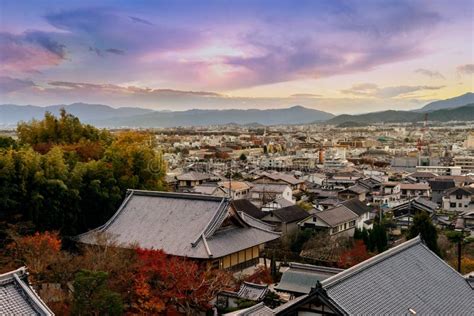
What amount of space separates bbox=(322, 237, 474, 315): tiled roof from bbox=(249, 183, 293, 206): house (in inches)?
1319

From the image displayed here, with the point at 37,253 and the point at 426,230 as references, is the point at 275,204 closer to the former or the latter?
the point at 426,230

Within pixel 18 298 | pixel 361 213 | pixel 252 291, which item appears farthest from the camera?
pixel 361 213

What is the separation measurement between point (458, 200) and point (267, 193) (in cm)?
2050

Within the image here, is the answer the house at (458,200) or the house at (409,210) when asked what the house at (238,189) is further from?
the house at (458,200)

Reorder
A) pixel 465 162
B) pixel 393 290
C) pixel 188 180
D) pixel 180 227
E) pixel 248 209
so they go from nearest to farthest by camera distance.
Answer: pixel 393 290, pixel 180 227, pixel 248 209, pixel 188 180, pixel 465 162

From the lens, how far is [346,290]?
A: 32.5ft

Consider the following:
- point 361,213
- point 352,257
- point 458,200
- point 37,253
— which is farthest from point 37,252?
point 458,200

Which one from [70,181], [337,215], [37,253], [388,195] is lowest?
Result: [388,195]

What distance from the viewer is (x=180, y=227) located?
68.1 feet

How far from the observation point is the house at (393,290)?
9.56 meters

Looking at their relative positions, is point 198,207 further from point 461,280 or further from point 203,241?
point 461,280

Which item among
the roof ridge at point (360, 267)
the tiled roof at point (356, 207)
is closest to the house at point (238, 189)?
the tiled roof at point (356, 207)

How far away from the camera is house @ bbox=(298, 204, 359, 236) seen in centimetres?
3491

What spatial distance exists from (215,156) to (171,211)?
94.5 m
